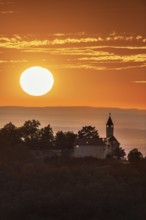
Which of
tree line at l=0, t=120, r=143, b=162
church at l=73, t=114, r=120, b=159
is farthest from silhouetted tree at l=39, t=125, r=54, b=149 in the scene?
church at l=73, t=114, r=120, b=159

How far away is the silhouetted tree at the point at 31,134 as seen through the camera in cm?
5303

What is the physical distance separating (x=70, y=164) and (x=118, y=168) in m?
4.71

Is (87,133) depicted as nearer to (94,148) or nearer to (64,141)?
(94,148)

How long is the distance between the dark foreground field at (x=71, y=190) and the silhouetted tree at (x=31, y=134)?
643cm

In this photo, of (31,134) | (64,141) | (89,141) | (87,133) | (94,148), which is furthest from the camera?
(87,133)

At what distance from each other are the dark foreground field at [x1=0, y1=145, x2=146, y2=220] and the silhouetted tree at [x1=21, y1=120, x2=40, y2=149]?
6.43 metres

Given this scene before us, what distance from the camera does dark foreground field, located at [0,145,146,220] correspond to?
31453 millimetres

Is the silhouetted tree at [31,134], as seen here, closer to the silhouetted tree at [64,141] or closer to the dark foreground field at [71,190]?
the silhouetted tree at [64,141]

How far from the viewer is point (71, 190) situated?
36344 mm

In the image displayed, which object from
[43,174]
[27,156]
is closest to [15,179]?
[43,174]

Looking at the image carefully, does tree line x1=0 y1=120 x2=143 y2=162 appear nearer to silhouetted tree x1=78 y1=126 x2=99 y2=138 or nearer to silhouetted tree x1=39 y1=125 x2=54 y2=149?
silhouetted tree x1=39 y1=125 x2=54 y2=149

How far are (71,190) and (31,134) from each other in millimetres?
17653

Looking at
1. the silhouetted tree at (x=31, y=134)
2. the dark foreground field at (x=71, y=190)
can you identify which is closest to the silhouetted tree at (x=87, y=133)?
the silhouetted tree at (x=31, y=134)

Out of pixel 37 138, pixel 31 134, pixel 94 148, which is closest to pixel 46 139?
pixel 37 138
